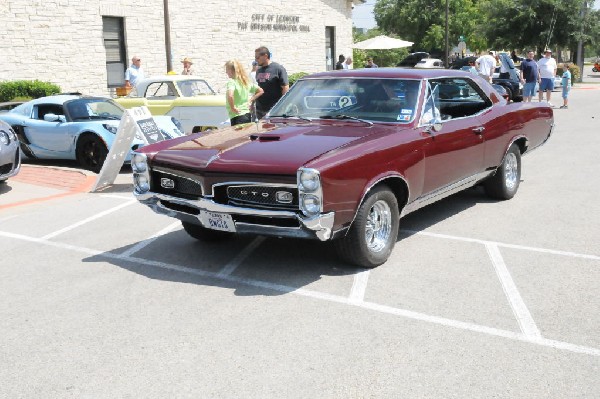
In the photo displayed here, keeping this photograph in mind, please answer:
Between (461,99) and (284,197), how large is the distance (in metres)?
3.32

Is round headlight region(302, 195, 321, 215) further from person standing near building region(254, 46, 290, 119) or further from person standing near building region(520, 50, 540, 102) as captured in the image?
person standing near building region(520, 50, 540, 102)

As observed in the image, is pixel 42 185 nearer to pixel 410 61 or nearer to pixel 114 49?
pixel 114 49

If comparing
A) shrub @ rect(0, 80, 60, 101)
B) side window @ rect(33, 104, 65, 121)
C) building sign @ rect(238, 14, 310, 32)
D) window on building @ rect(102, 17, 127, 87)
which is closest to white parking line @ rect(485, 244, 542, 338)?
side window @ rect(33, 104, 65, 121)

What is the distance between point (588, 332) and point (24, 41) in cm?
1651

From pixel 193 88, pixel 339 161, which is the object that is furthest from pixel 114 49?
pixel 339 161

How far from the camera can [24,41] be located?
1725 centimetres

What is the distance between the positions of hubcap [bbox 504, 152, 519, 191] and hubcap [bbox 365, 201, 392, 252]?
2736mm

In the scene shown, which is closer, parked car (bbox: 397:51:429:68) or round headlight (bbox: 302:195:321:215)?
round headlight (bbox: 302:195:321:215)

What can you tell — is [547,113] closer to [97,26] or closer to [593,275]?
[593,275]

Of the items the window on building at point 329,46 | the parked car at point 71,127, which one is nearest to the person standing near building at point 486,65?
the window on building at point 329,46

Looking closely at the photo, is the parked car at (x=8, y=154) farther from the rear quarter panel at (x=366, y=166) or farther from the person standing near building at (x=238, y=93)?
the rear quarter panel at (x=366, y=166)

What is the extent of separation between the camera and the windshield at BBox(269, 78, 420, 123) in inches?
240

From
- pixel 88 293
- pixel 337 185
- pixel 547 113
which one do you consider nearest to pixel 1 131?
pixel 88 293

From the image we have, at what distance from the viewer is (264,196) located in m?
5.01
